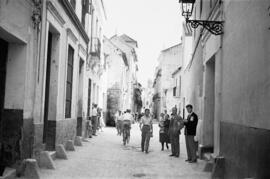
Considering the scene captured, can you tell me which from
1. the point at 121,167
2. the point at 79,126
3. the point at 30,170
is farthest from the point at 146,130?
the point at 30,170

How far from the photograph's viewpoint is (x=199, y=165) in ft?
35.2

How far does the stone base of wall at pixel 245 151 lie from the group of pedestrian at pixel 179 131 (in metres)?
2.97

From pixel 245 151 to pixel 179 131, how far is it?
6.88 m

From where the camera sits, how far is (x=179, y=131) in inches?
511

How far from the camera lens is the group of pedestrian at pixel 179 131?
37.3 feet

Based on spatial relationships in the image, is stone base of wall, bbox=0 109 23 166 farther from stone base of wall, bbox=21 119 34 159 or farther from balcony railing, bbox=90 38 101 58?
balcony railing, bbox=90 38 101 58

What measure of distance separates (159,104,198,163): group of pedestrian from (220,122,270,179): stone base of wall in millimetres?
2974

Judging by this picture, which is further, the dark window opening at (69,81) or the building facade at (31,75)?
the dark window opening at (69,81)

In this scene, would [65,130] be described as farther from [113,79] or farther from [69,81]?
[113,79]

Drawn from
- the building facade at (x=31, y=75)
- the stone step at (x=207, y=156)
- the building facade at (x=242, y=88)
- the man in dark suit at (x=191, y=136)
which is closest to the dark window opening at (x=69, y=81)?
the building facade at (x=31, y=75)

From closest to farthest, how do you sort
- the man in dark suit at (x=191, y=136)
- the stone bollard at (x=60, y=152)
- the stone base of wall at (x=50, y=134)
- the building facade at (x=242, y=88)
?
the building facade at (x=242, y=88), the stone base of wall at (x=50, y=134), the stone bollard at (x=60, y=152), the man in dark suit at (x=191, y=136)

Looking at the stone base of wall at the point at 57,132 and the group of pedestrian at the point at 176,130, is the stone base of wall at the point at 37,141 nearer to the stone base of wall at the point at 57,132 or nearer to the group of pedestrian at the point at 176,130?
the stone base of wall at the point at 57,132

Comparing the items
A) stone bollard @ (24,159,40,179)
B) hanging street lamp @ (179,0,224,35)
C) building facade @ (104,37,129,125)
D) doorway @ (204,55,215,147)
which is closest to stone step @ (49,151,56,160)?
stone bollard @ (24,159,40,179)

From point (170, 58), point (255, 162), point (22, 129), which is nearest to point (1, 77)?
point (22, 129)
